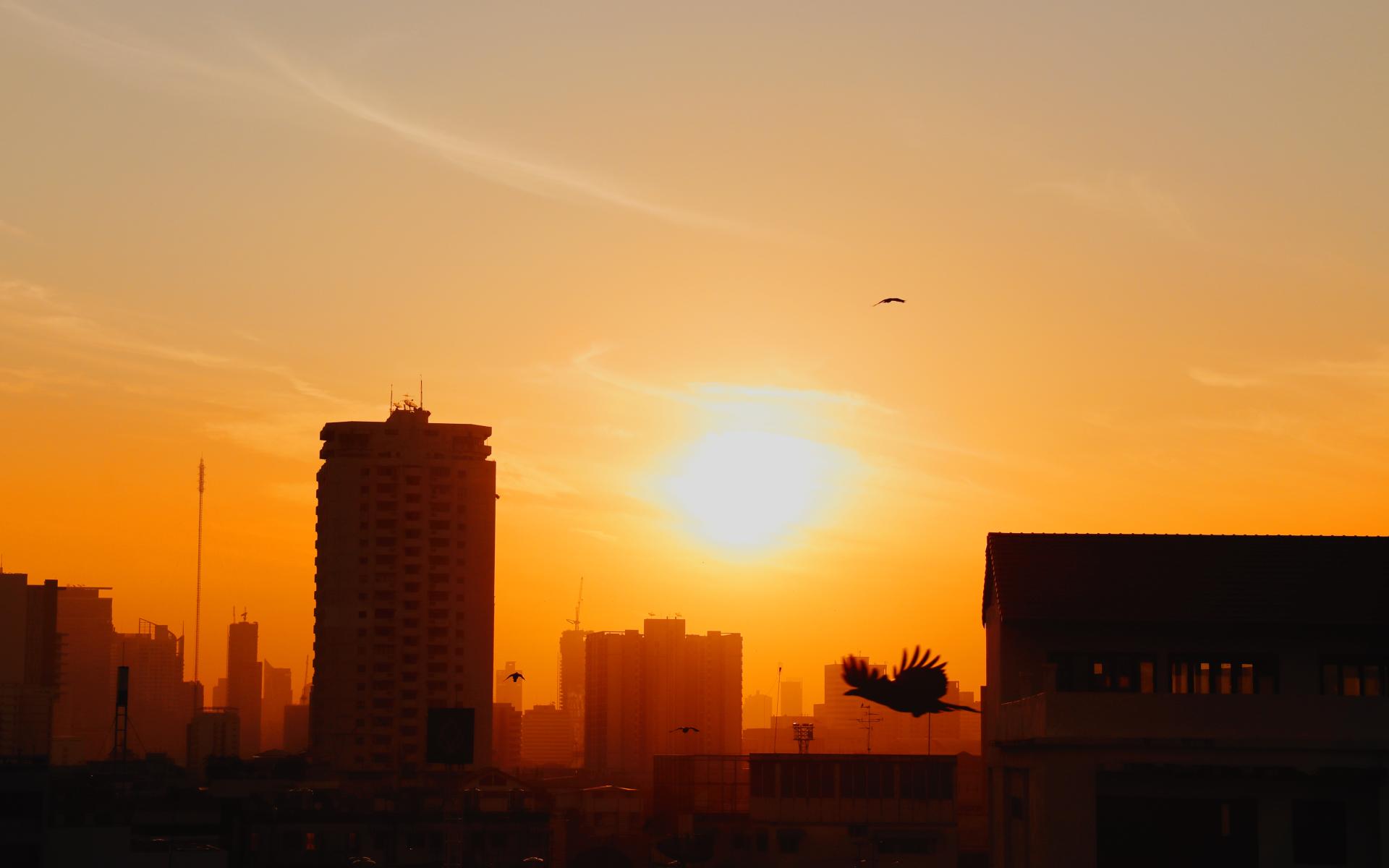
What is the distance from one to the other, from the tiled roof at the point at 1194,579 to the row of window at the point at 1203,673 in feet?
4.29

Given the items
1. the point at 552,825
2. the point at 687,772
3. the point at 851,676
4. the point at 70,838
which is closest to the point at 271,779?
the point at 552,825

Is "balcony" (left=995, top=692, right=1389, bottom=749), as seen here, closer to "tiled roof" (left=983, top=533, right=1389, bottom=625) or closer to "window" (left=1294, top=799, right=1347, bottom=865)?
"window" (left=1294, top=799, right=1347, bottom=865)

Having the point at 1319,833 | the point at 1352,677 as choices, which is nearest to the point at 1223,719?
the point at 1319,833

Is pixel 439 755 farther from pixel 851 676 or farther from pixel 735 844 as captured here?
pixel 851 676

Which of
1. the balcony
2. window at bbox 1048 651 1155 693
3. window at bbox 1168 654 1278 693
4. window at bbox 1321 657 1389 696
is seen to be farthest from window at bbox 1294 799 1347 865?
window at bbox 1048 651 1155 693

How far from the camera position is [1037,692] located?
54.4 m

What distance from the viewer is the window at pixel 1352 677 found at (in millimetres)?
53844

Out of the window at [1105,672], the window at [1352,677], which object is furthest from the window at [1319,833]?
the window at [1105,672]

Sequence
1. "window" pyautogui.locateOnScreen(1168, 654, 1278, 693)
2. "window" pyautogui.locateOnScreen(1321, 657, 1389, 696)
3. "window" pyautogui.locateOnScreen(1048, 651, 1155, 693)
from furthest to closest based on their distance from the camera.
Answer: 1. "window" pyautogui.locateOnScreen(1048, 651, 1155, 693)
2. "window" pyautogui.locateOnScreen(1168, 654, 1278, 693)
3. "window" pyautogui.locateOnScreen(1321, 657, 1389, 696)

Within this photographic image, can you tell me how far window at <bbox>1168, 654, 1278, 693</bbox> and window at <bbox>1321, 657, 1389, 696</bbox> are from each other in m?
1.53

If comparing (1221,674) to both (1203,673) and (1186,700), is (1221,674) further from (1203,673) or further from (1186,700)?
(1186,700)

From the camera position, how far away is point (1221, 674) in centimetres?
5428

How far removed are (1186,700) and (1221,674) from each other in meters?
5.47

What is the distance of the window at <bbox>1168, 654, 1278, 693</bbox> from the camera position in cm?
5406
